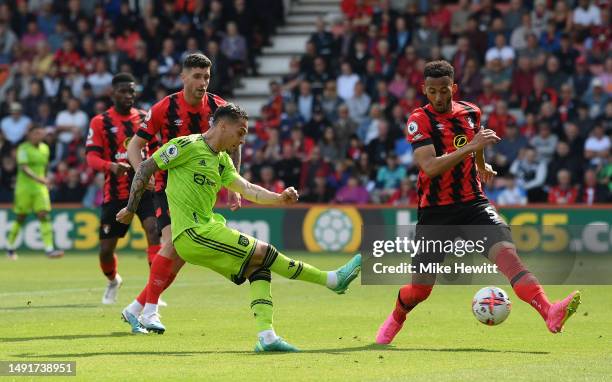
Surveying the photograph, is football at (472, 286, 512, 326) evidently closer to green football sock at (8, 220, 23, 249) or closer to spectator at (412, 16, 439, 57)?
green football sock at (8, 220, 23, 249)

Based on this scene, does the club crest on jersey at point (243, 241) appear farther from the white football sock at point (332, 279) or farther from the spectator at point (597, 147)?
the spectator at point (597, 147)

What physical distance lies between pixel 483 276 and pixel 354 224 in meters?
6.91

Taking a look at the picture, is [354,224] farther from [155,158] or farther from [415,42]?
[155,158]

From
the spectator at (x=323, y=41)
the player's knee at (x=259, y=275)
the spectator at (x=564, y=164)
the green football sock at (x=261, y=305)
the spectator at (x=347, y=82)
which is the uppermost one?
the player's knee at (x=259, y=275)

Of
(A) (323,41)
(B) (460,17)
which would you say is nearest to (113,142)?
(A) (323,41)

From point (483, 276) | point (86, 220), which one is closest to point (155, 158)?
point (483, 276)

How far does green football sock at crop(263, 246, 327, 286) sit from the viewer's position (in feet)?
32.3

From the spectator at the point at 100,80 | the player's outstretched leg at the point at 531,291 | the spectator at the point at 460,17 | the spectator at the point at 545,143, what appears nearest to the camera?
the player's outstretched leg at the point at 531,291

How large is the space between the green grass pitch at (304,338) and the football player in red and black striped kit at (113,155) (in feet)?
2.15

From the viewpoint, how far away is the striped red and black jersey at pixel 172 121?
1194cm

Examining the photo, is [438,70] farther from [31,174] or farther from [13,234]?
[13,234]

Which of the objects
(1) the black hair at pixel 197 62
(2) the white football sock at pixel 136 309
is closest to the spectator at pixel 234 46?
(1) the black hair at pixel 197 62

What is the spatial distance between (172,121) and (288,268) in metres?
2.68

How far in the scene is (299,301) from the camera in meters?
14.8
